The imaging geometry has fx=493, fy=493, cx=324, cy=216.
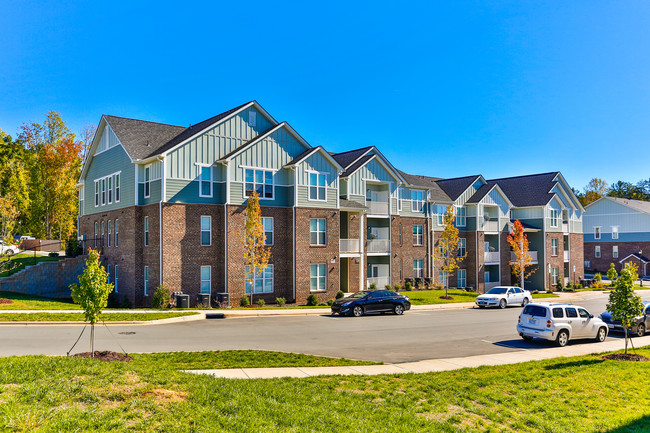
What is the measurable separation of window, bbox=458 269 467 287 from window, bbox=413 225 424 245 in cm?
662

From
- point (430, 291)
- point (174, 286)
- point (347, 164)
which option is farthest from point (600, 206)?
point (174, 286)

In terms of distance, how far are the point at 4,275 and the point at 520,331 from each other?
1351 inches

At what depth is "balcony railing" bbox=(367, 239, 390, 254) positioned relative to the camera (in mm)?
40688

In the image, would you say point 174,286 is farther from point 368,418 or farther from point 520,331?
point 368,418

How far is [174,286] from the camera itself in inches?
1155

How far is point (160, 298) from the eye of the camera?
93.1 feet

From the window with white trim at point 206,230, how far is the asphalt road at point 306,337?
6.85 m

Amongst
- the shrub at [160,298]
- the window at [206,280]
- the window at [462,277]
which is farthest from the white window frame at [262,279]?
the window at [462,277]

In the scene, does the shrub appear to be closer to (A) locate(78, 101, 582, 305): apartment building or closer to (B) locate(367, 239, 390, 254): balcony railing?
(A) locate(78, 101, 582, 305): apartment building

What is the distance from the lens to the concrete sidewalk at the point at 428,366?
1224 centimetres

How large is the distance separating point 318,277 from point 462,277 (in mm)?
20670

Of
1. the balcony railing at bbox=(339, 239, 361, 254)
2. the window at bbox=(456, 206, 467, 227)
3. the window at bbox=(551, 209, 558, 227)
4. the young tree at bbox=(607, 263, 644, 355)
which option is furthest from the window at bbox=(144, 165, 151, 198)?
the window at bbox=(551, 209, 558, 227)

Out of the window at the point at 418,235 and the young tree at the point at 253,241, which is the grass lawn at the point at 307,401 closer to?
the young tree at the point at 253,241

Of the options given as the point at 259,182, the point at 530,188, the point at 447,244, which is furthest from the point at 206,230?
the point at 530,188
